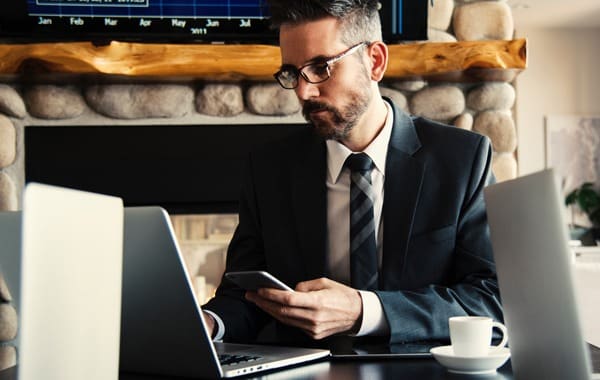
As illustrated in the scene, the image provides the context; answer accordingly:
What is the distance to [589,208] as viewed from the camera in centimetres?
736

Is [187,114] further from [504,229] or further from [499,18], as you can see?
[504,229]

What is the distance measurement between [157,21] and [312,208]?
126 centimetres

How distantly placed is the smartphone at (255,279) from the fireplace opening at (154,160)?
157 centimetres

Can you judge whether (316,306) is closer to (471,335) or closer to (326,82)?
(471,335)

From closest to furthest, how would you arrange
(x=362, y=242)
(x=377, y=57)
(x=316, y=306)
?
(x=316, y=306) → (x=362, y=242) → (x=377, y=57)

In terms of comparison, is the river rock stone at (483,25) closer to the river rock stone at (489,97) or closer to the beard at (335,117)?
the river rock stone at (489,97)

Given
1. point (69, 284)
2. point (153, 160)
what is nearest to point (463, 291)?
point (69, 284)

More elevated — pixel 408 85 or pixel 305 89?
pixel 408 85

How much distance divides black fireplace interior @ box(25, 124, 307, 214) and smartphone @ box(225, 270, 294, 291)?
157cm

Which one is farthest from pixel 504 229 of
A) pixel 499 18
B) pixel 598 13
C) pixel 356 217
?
pixel 598 13

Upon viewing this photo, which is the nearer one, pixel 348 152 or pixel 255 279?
pixel 255 279

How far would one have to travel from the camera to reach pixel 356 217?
1.64m

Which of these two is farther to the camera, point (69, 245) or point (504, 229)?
point (504, 229)

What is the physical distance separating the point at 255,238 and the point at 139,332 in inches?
30.1
